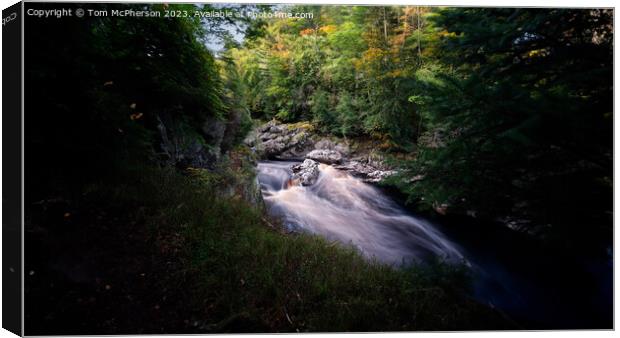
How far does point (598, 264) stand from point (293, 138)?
3.84 metres

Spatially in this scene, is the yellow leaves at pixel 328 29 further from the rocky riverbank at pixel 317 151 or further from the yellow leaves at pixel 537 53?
the yellow leaves at pixel 537 53

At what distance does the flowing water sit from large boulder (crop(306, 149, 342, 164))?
15 cm

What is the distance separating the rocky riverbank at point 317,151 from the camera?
4531mm

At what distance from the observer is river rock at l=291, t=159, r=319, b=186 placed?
5062 millimetres

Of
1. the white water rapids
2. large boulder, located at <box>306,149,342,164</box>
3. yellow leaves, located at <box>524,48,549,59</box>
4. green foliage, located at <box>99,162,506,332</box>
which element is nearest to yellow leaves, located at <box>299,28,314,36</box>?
large boulder, located at <box>306,149,342,164</box>

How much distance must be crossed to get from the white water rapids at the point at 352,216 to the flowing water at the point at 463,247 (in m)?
0.01

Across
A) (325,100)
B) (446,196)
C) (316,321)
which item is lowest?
(316,321)

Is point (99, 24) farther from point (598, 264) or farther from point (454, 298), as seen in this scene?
point (598, 264)

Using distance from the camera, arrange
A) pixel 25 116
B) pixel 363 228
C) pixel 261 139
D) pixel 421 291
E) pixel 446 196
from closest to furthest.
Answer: pixel 25 116
pixel 446 196
pixel 421 291
pixel 363 228
pixel 261 139

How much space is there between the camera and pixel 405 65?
3.97m

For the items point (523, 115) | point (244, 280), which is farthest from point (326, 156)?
point (523, 115)

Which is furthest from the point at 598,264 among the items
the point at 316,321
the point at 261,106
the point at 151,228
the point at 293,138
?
the point at 151,228

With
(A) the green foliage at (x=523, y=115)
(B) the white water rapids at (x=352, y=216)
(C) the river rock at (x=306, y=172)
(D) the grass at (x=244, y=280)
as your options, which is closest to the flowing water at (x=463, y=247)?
(B) the white water rapids at (x=352, y=216)

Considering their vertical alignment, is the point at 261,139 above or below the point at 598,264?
above
